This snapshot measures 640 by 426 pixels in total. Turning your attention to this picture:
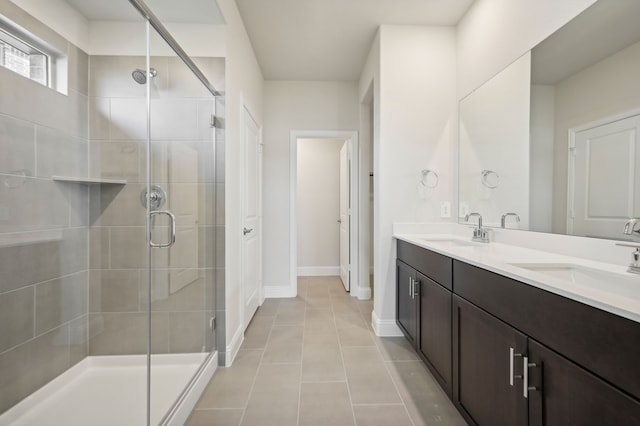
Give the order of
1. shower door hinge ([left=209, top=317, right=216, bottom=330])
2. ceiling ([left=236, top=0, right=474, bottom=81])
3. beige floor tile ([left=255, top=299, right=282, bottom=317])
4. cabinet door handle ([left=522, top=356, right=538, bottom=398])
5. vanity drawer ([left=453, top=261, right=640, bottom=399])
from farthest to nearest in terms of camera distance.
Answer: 1. beige floor tile ([left=255, top=299, right=282, bottom=317])
2. ceiling ([left=236, top=0, right=474, bottom=81])
3. shower door hinge ([left=209, top=317, right=216, bottom=330])
4. cabinet door handle ([left=522, top=356, right=538, bottom=398])
5. vanity drawer ([left=453, top=261, right=640, bottom=399])

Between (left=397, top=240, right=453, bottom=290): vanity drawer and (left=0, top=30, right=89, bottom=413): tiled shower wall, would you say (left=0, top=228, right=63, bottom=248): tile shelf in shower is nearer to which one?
(left=0, top=30, right=89, bottom=413): tiled shower wall

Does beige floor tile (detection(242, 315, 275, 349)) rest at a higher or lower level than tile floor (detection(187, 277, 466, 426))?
lower

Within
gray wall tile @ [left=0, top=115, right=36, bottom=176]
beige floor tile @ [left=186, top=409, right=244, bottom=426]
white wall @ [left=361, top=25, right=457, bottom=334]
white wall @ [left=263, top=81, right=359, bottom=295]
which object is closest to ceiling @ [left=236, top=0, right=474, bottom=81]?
white wall @ [left=361, top=25, right=457, bottom=334]

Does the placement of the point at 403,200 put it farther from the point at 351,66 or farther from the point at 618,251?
the point at 351,66

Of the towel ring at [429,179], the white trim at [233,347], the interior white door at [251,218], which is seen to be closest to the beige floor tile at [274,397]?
the white trim at [233,347]

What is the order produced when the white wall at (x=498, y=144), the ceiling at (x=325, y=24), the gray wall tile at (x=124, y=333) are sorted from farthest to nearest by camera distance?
the ceiling at (x=325, y=24), the white wall at (x=498, y=144), the gray wall tile at (x=124, y=333)

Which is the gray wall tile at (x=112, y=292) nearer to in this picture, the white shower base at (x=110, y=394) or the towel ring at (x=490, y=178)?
the white shower base at (x=110, y=394)

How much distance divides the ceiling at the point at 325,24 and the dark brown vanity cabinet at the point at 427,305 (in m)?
1.93

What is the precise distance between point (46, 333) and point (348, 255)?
2.94 m

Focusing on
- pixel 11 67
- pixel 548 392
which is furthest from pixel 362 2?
pixel 548 392

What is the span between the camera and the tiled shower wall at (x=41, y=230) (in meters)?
1.41

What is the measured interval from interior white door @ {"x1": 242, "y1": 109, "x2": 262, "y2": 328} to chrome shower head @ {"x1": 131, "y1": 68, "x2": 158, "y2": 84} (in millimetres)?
987

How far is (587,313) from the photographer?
0.80 m

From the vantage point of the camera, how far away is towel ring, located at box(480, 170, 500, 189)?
7.00ft
